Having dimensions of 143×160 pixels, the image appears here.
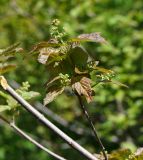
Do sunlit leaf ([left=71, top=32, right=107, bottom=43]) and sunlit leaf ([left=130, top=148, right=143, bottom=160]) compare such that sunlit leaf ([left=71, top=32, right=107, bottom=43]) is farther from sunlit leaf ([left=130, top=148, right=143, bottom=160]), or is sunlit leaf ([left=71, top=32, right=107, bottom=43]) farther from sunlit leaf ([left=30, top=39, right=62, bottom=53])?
sunlit leaf ([left=130, top=148, right=143, bottom=160])

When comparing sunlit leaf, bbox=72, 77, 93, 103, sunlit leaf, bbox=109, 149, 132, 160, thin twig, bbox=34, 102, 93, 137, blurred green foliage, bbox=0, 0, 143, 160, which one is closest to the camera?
sunlit leaf, bbox=72, 77, 93, 103

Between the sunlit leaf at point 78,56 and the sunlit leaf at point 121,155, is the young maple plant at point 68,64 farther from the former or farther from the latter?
the sunlit leaf at point 121,155

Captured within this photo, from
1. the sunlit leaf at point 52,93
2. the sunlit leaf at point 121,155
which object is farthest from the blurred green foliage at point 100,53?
the sunlit leaf at point 52,93

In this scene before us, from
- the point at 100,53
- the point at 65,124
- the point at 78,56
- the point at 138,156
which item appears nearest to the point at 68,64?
the point at 78,56

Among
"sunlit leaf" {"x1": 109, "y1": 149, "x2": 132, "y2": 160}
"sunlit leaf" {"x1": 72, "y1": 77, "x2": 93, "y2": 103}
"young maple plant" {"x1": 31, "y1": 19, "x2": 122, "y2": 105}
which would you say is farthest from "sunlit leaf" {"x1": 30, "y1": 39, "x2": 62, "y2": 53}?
"sunlit leaf" {"x1": 109, "y1": 149, "x2": 132, "y2": 160}

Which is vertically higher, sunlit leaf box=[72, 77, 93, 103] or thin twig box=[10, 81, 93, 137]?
thin twig box=[10, 81, 93, 137]

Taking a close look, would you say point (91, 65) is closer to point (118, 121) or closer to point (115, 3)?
point (118, 121)
